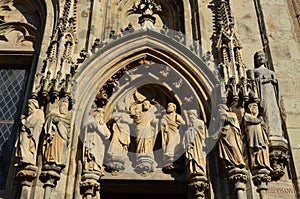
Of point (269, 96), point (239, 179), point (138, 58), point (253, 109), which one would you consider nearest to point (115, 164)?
point (239, 179)

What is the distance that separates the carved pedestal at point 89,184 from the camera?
6.45 metres

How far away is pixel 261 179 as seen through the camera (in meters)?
6.25

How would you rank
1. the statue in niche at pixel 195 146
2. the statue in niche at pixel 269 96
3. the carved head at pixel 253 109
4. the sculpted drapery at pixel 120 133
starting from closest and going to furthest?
the statue in niche at pixel 195 146 < the carved head at pixel 253 109 < the statue in niche at pixel 269 96 < the sculpted drapery at pixel 120 133

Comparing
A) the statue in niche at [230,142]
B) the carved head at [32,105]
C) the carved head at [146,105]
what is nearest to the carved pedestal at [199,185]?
the statue in niche at [230,142]

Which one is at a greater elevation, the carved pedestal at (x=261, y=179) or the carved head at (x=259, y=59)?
the carved head at (x=259, y=59)

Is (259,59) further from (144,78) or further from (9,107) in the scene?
(9,107)

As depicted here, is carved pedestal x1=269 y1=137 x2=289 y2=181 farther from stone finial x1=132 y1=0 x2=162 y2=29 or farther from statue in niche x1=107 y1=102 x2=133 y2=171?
stone finial x1=132 y1=0 x2=162 y2=29

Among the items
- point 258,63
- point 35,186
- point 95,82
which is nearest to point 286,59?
point 258,63

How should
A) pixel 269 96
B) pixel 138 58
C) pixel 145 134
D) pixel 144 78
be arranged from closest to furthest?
pixel 269 96, pixel 145 134, pixel 138 58, pixel 144 78

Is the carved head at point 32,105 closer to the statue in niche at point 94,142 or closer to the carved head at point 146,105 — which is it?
the statue in niche at point 94,142

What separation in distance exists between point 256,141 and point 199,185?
1045 millimetres

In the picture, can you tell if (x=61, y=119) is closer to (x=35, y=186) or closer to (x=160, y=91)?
(x=35, y=186)

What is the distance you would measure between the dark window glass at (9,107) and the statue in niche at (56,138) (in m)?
1.70

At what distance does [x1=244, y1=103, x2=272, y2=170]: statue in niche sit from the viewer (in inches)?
249
